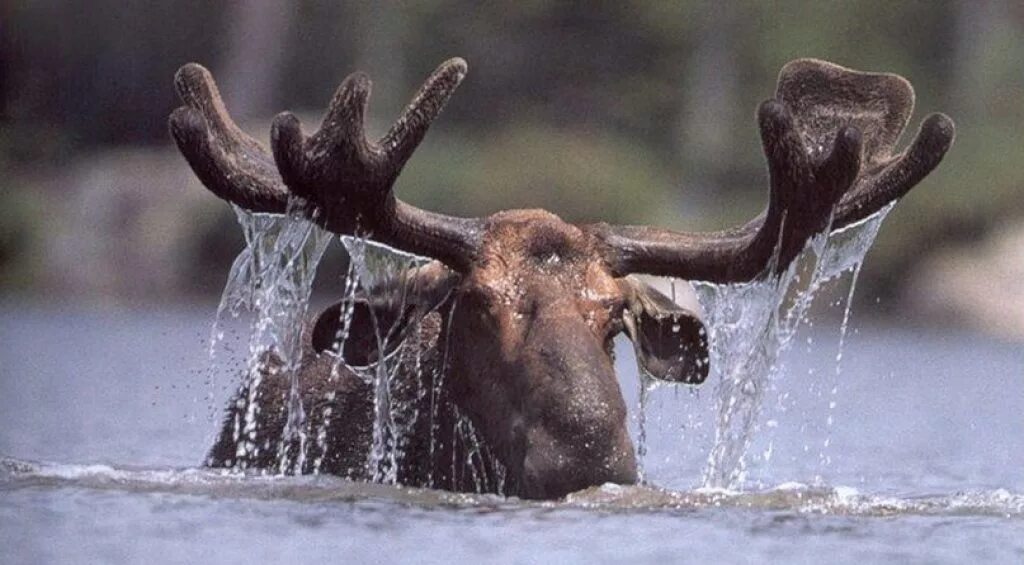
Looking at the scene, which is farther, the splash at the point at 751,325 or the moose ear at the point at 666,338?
the splash at the point at 751,325

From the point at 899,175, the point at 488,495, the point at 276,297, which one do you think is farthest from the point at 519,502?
the point at 899,175

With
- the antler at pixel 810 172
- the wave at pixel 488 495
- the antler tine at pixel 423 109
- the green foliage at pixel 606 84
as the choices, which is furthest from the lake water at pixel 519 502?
the green foliage at pixel 606 84

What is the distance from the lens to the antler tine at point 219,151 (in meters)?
12.7

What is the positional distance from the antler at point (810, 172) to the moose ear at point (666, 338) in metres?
0.13

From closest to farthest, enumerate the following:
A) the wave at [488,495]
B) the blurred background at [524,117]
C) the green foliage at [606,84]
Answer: the wave at [488,495]
the blurred background at [524,117]
the green foliage at [606,84]

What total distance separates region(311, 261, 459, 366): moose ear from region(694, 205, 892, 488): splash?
1.27 meters

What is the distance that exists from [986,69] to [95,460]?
3564 centimetres

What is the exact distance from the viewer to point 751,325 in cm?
1328

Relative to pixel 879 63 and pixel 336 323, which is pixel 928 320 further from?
pixel 336 323

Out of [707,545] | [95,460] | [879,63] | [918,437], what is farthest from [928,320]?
[707,545]

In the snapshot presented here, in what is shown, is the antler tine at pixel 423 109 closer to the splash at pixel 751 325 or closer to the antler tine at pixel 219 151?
the antler tine at pixel 219 151

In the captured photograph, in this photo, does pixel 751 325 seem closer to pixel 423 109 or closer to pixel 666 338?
pixel 666 338

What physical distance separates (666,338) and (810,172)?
3.50ft

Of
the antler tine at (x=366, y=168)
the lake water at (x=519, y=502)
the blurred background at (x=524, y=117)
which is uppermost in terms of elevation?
the blurred background at (x=524, y=117)
